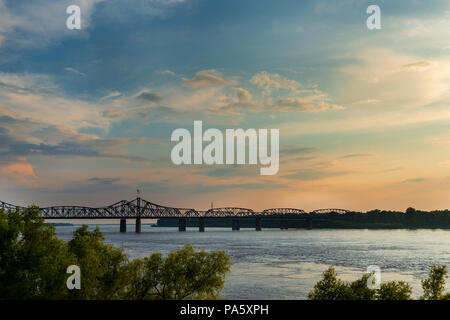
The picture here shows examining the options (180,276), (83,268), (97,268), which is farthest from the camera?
(180,276)

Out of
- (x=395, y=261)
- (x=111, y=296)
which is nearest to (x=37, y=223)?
(x=111, y=296)

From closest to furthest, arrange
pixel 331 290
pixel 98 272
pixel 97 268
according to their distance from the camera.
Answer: pixel 331 290, pixel 98 272, pixel 97 268

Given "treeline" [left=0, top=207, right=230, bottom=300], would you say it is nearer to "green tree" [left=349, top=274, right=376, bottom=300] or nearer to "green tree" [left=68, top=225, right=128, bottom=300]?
"green tree" [left=68, top=225, right=128, bottom=300]

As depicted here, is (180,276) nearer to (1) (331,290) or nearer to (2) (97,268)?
(2) (97,268)

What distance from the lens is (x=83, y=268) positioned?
33938mm

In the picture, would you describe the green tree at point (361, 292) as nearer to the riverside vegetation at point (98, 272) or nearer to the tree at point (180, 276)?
the riverside vegetation at point (98, 272)

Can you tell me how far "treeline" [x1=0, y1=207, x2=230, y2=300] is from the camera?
31172 millimetres

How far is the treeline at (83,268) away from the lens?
31.2 meters

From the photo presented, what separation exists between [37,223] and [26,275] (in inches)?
166

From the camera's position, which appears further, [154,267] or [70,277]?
[154,267]

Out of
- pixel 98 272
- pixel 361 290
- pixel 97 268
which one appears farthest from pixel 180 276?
pixel 361 290

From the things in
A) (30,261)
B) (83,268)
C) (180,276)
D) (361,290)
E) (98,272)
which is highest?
(30,261)
